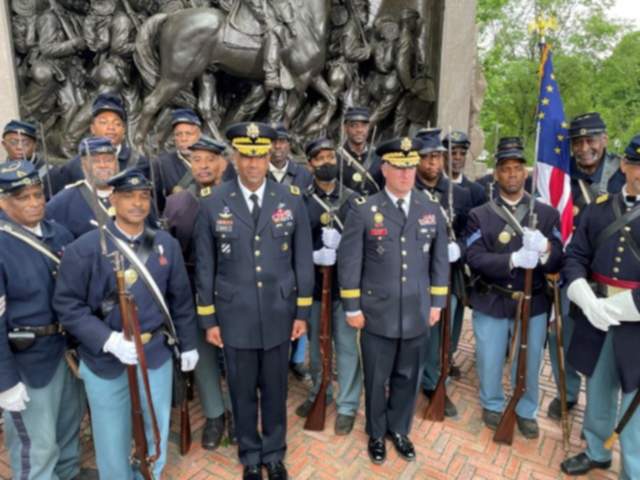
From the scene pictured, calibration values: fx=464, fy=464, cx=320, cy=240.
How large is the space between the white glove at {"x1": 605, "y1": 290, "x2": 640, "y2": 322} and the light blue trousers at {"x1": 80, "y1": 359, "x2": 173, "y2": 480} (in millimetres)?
2961

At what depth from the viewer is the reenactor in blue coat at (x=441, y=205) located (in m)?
4.30

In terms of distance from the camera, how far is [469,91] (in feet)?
25.0

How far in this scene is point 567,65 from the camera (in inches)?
836

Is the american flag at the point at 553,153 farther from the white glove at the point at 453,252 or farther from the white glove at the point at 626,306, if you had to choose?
the white glove at the point at 626,306

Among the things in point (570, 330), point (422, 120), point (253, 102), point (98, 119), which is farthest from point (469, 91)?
point (98, 119)

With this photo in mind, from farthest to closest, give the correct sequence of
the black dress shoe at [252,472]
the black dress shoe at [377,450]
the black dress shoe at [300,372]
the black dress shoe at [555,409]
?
the black dress shoe at [300,372] → the black dress shoe at [555,409] → the black dress shoe at [377,450] → the black dress shoe at [252,472]

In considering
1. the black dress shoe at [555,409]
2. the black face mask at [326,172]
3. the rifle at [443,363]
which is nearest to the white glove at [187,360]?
the black face mask at [326,172]

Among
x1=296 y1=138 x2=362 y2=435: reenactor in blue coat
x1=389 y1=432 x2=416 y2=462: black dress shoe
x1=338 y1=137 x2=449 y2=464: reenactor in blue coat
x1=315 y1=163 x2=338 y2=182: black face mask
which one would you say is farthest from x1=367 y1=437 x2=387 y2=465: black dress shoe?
x1=315 y1=163 x2=338 y2=182: black face mask

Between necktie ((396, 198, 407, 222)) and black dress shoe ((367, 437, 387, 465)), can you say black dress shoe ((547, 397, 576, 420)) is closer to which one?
black dress shoe ((367, 437, 387, 465))

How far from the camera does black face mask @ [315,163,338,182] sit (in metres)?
4.14

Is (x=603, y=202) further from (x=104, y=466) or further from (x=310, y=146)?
(x=104, y=466)

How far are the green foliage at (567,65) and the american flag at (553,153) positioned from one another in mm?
18648

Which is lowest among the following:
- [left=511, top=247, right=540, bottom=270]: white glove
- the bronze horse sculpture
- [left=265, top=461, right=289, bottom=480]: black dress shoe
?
[left=265, top=461, right=289, bottom=480]: black dress shoe

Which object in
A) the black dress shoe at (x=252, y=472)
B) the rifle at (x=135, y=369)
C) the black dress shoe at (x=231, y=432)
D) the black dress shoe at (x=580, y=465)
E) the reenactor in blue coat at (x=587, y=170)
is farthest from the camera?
the reenactor in blue coat at (x=587, y=170)
